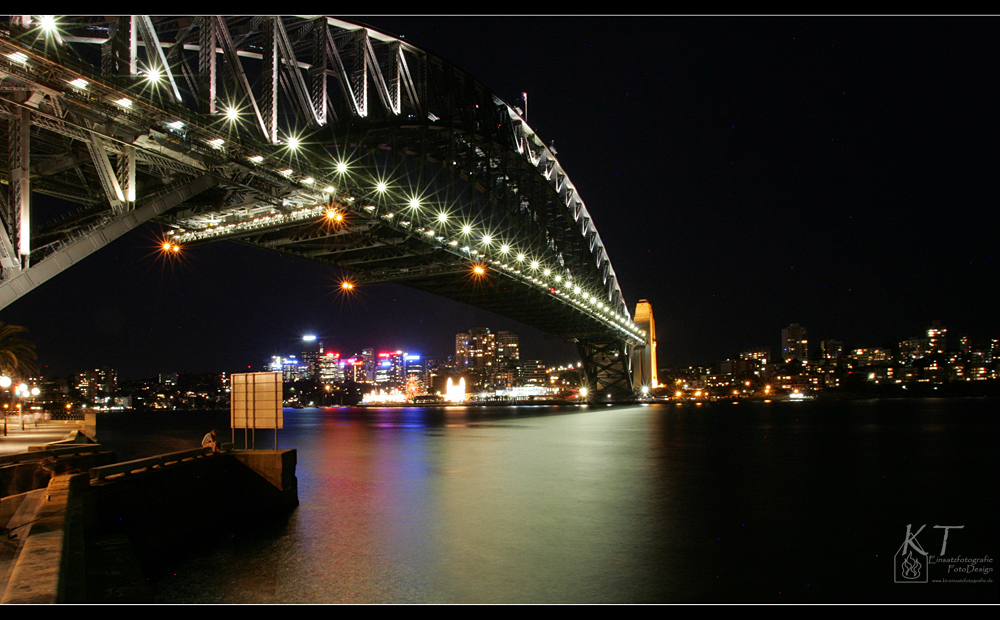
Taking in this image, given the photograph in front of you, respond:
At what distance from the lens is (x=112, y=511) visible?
33.8 feet

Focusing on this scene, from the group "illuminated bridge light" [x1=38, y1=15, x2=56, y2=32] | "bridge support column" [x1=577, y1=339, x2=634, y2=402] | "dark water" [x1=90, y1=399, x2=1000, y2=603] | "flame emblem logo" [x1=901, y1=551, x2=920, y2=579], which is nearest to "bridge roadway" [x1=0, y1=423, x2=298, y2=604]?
"dark water" [x1=90, y1=399, x2=1000, y2=603]

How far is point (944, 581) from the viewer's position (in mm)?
9438

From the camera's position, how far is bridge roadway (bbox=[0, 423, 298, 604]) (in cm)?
734

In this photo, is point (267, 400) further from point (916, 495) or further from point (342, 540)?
point (916, 495)

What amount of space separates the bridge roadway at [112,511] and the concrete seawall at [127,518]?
18mm

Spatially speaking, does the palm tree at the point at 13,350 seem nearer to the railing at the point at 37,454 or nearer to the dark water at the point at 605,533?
the dark water at the point at 605,533

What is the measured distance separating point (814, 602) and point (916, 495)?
1102cm

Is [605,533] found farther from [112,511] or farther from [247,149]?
[247,149]

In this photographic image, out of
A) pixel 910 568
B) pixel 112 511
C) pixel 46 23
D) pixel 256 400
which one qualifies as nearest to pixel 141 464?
pixel 112 511

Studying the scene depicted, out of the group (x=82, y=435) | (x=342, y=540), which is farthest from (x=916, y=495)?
(x=82, y=435)

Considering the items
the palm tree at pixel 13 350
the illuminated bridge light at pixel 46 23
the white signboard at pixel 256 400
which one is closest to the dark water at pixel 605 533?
the white signboard at pixel 256 400

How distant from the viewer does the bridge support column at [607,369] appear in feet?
305

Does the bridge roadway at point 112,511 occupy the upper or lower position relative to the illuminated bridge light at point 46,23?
lower

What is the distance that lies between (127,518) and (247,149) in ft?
38.1
